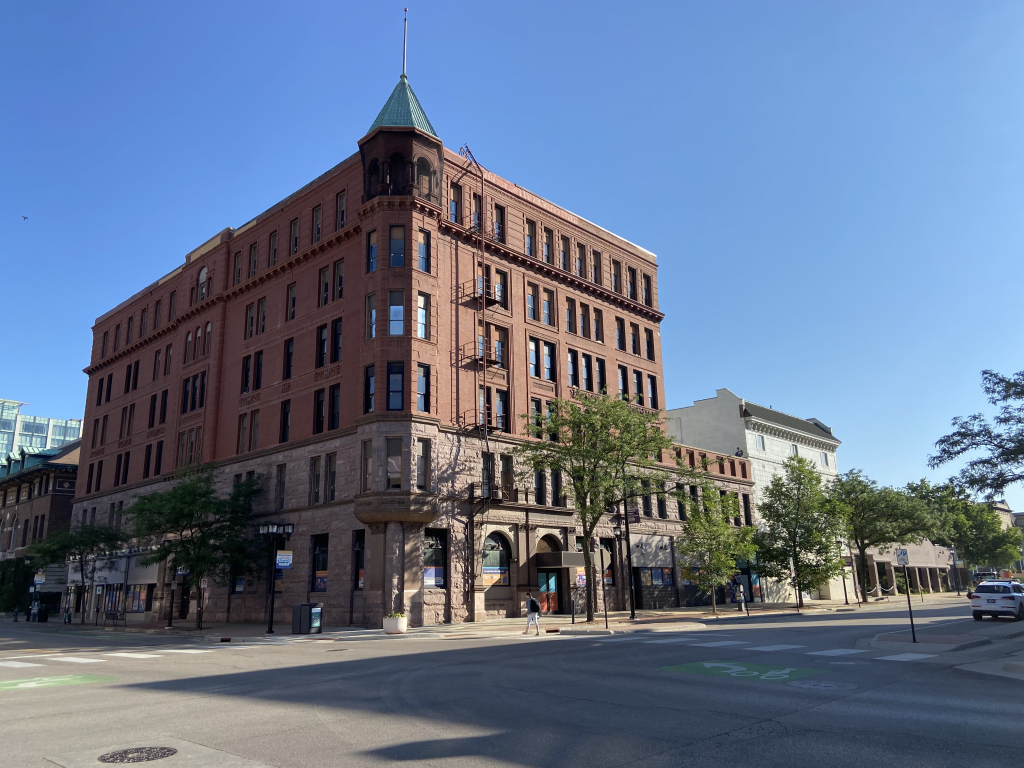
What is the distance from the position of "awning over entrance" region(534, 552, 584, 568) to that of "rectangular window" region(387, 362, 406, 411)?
12151 mm

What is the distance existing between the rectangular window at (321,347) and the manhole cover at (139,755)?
35140mm

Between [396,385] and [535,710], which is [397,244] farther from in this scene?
[535,710]

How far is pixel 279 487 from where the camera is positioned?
43.6 metres

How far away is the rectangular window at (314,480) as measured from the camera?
135 ft

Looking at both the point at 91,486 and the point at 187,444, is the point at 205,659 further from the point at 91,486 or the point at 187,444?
the point at 91,486

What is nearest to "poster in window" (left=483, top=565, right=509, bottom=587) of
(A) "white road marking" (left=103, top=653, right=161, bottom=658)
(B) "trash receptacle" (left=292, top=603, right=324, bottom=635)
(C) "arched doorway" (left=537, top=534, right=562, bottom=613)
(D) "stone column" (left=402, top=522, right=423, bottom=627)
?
(C) "arched doorway" (left=537, top=534, right=562, bottom=613)

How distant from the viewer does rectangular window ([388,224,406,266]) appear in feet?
131

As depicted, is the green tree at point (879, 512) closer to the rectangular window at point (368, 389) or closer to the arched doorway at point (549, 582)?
the arched doorway at point (549, 582)

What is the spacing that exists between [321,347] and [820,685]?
35.8 meters

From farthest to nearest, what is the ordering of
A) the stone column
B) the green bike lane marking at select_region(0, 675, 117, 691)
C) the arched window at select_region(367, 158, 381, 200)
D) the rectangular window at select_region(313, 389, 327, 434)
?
1. the rectangular window at select_region(313, 389, 327, 434)
2. the arched window at select_region(367, 158, 381, 200)
3. the stone column
4. the green bike lane marking at select_region(0, 675, 117, 691)

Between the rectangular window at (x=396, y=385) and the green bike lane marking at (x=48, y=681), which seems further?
the rectangular window at (x=396, y=385)

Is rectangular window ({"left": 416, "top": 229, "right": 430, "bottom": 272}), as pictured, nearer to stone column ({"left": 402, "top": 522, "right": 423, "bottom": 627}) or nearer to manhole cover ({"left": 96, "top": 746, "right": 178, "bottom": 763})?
stone column ({"left": 402, "top": 522, "right": 423, "bottom": 627})

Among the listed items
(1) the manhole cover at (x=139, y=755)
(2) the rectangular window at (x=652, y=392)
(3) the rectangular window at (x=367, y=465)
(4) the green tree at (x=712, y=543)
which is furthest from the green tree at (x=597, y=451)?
(1) the manhole cover at (x=139, y=755)

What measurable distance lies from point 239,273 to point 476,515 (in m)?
25.8
